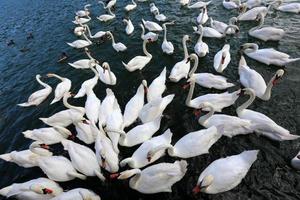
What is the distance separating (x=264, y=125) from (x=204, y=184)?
12.0 feet

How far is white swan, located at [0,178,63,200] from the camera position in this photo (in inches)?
392

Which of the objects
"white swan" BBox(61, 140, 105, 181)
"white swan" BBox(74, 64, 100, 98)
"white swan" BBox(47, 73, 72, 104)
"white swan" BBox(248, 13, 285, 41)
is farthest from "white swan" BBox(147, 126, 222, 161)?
"white swan" BBox(248, 13, 285, 41)

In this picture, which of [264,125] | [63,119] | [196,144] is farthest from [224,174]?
[63,119]

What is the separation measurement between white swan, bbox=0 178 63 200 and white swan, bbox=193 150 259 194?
4.88 m

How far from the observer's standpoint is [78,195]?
984 centimetres

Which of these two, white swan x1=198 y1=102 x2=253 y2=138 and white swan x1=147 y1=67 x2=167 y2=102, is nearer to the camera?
white swan x1=198 y1=102 x2=253 y2=138

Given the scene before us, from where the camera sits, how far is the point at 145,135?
1188cm

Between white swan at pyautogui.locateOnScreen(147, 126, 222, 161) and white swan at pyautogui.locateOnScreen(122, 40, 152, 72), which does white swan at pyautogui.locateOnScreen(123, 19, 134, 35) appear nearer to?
white swan at pyautogui.locateOnScreen(122, 40, 152, 72)

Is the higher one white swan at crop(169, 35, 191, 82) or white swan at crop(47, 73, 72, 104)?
white swan at crop(169, 35, 191, 82)

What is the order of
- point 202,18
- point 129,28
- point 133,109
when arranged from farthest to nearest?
point 129,28 < point 202,18 < point 133,109

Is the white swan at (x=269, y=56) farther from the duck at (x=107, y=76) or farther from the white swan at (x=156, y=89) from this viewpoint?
the duck at (x=107, y=76)

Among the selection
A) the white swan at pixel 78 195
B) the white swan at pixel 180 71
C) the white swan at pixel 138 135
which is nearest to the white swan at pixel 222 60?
the white swan at pixel 180 71

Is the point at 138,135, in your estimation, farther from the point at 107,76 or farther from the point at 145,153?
the point at 107,76

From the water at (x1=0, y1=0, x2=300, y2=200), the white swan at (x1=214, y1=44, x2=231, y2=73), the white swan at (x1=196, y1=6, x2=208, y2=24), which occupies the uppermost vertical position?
the white swan at (x1=196, y1=6, x2=208, y2=24)
